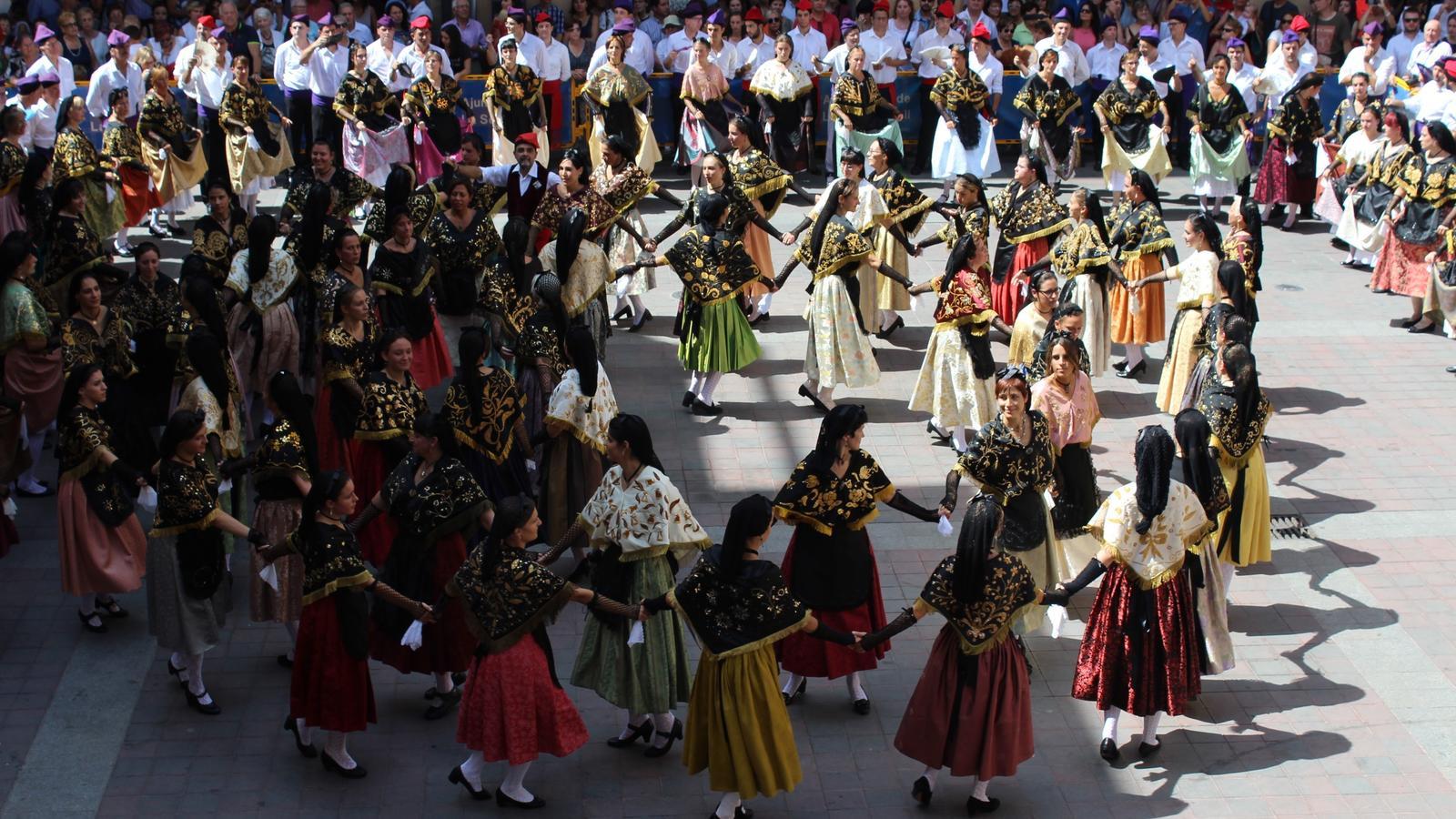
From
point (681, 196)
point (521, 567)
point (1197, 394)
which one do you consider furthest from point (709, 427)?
point (681, 196)

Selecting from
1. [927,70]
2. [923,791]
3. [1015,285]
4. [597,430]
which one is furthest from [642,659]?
[927,70]

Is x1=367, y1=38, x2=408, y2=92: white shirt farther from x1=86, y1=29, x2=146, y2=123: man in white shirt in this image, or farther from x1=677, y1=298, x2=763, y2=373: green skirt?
x1=677, y1=298, x2=763, y2=373: green skirt

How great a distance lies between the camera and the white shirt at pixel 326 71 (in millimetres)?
17875

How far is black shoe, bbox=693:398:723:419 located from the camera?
12656 mm

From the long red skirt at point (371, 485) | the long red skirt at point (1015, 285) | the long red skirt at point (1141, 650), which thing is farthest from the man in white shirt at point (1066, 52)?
the long red skirt at point (1141, 650)

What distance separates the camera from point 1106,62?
65.0 ft

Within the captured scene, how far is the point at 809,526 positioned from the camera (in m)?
8.43

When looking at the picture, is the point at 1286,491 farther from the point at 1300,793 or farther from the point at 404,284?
the point at 404,284

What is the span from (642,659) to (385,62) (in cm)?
1160

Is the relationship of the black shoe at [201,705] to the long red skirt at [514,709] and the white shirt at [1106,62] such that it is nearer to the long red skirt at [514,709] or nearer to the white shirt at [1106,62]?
the long red skirt at [514,709]

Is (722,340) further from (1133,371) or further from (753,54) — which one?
(753,54)

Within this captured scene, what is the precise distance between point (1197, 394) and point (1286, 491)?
934 millimetres

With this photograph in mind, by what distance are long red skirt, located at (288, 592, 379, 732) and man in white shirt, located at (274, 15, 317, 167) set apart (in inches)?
423

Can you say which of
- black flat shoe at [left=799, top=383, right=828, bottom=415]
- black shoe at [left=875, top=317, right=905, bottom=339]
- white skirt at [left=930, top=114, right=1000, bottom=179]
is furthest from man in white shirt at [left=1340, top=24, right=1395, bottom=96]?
black flat shoe at [left=799, top=383, right=828, bottom=415]
